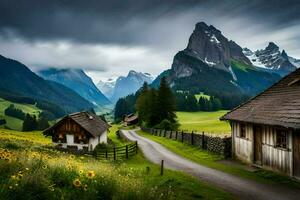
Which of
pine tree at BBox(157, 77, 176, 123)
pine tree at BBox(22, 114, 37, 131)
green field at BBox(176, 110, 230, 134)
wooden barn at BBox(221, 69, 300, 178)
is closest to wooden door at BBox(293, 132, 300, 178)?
wooden barn at BBox(221, 69, 300, 178)

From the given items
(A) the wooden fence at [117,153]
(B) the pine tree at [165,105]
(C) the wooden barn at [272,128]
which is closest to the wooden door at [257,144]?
(C) the wooden barn at [272,128]

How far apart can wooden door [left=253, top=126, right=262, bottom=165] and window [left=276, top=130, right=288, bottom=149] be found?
2.97m

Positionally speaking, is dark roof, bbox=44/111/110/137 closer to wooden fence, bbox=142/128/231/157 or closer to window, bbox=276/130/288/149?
wooden fence, bbox=142/128/231/157

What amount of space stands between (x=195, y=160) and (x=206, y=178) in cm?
1020

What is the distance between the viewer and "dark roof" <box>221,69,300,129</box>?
75.0 ft

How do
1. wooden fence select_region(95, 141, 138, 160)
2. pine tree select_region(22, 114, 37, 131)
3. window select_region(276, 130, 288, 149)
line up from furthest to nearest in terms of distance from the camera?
pine tree select_region(22, 114, 37, 131), wooden fence select_region(95, 141, 138, 160), window select_region(276, 130, 288, 149)

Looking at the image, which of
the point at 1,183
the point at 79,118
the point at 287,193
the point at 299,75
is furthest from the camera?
the point at 79,118

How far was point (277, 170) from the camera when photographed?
81.0ft

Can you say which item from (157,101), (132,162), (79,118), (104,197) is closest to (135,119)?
(157,101)

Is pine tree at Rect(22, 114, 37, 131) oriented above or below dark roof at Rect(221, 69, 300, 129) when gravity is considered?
below

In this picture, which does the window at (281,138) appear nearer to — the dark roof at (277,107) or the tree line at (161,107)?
A: the dark roof at (277,107)

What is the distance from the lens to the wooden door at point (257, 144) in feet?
90.3

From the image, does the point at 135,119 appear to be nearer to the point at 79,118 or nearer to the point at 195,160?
the point at 79,118

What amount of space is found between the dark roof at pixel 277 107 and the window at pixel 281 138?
955 mm
